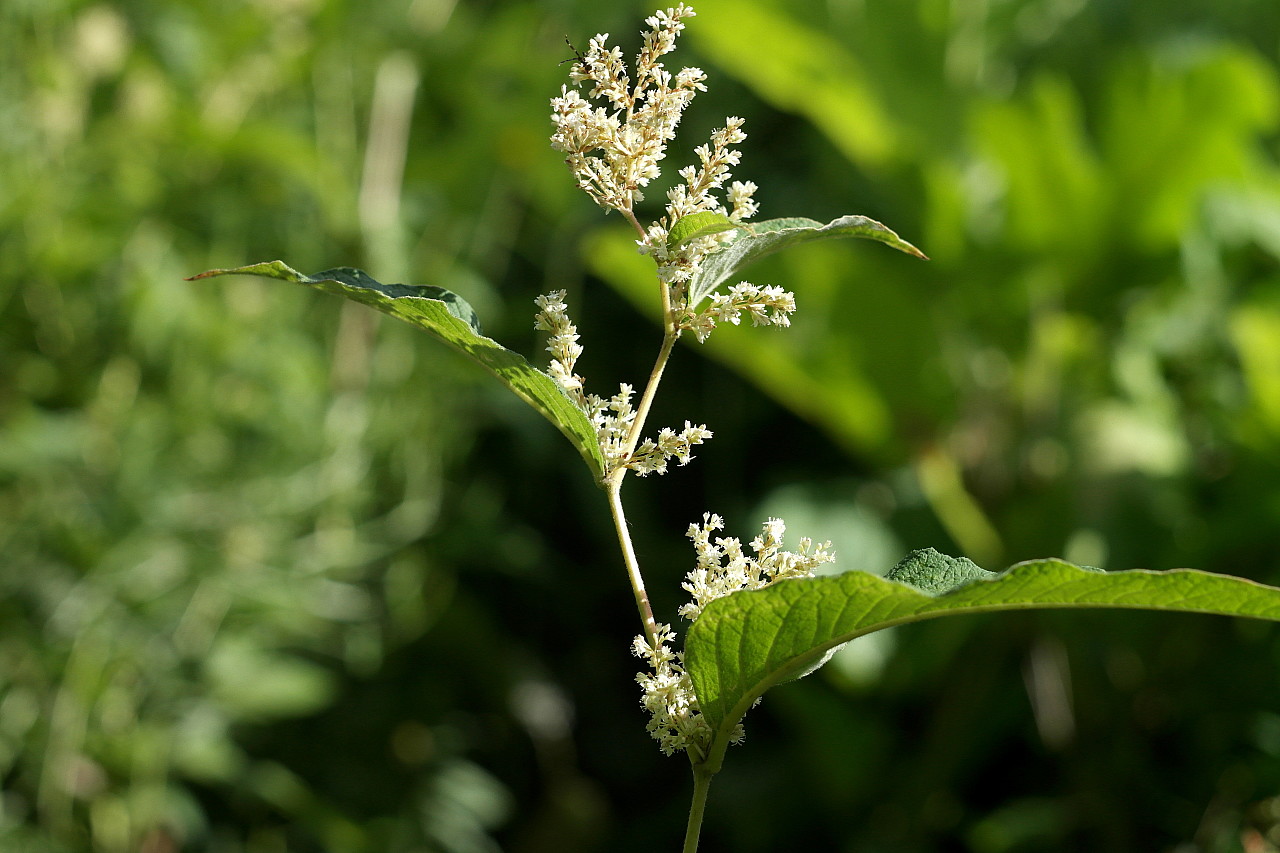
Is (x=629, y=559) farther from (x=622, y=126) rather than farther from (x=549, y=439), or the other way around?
(x=549, y=439)

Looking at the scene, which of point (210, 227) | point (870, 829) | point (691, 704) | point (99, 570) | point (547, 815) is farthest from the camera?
point (547, 815)

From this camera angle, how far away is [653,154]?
0.32 metres

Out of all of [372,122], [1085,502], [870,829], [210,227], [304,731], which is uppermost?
[372,122]

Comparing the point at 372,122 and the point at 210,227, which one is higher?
the point at 372,122

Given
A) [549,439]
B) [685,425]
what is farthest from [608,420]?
[549,439]

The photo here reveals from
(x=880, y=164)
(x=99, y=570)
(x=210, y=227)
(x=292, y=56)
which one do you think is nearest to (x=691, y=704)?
(x=99, y=570)

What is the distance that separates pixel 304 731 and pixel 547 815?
0.36 meters

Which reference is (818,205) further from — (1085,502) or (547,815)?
(547,815)

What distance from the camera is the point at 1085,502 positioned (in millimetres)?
1293

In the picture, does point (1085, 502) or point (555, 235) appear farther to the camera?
point (555, 235)

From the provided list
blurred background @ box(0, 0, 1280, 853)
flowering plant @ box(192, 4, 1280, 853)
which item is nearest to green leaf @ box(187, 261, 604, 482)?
flowering plant @ box(192, 4, 1280, 853)

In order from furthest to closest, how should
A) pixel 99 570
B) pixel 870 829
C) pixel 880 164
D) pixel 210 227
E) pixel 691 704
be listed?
pixel 880 164
pixel 870 829
pixel 210 227
pixel 99 570
pixel 691 704

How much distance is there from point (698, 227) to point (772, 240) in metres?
0.02

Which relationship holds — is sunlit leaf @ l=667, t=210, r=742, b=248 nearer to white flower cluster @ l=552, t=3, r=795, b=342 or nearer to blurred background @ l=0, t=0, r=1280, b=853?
white flower cluster @ l=552, t=3, r=795, b=342
